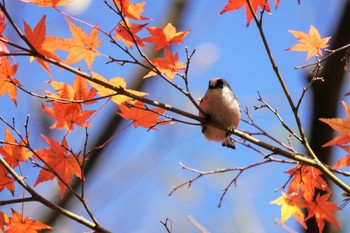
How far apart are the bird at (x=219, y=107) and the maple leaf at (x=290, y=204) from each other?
0.31m

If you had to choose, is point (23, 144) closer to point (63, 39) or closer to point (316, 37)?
point (63, 39)

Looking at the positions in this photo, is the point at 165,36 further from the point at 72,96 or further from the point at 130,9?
the point at 72,96

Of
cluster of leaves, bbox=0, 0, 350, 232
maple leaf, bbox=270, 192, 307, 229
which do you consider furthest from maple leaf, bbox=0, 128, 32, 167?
maple leaf, bbox=270, 192, 307, 229

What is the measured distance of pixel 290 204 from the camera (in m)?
1.82

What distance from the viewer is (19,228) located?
Result: 154 centimetres

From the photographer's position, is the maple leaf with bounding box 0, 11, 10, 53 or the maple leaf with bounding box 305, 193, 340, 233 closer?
the maple leaf with bounding box 0, 11, 10, 53

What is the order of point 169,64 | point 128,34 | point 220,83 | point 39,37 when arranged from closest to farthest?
point 39,37 → point 128,34 → point 169,64 → point 220,83

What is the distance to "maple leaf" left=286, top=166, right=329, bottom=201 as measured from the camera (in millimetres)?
1729

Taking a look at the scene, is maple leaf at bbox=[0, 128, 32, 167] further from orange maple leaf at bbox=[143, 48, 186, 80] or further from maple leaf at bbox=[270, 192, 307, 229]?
maple leaf at bbox=[270, 192, 307, 229]

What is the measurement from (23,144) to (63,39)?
0.37 metres

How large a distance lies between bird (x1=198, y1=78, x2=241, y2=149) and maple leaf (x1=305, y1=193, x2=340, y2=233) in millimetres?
Result: 411

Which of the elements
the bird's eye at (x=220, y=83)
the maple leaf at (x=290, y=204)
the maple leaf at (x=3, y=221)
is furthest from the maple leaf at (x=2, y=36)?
the maple leaf at (x=290, y=204)

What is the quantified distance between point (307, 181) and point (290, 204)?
125 mm

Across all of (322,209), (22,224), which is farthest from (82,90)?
(322,209)
